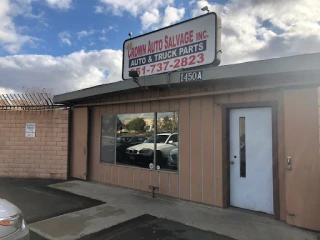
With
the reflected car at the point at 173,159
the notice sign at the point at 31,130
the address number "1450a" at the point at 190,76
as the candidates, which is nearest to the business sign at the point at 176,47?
the address number "1450a" at the point at 190,76

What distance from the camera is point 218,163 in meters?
5.70

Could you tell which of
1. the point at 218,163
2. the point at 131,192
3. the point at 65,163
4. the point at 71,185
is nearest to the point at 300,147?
the point at 218,163

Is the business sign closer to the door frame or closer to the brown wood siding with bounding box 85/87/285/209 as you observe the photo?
the brown wood siding with bounding box 85/87/285/209

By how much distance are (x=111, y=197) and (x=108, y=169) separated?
1.49 m

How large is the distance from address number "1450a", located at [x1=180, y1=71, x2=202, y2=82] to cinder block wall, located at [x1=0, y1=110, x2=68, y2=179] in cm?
517

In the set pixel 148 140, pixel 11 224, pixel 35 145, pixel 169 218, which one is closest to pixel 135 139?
pixel 148 140

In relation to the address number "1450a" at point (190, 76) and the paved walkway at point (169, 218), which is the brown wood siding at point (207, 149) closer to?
the paved walkway at point (169, 218)

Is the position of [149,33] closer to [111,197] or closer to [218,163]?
[218,163]

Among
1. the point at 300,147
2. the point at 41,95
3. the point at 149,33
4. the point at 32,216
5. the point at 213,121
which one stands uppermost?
the point at 149,33

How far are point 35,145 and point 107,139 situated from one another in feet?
9.70

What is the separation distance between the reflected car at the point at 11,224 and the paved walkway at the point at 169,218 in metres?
1.28

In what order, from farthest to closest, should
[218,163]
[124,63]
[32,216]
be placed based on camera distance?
1. [124,63]
2. [218,163]
3. [32,216]

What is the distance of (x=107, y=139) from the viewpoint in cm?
823

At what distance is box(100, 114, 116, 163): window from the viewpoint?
8.04m
